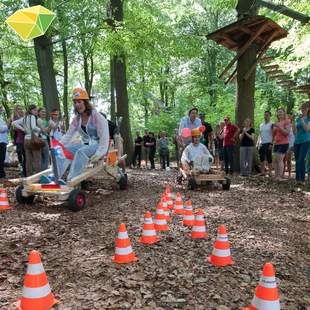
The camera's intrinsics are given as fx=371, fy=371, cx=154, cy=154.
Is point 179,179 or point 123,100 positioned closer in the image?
point 179,179

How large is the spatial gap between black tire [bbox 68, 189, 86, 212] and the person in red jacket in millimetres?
6806

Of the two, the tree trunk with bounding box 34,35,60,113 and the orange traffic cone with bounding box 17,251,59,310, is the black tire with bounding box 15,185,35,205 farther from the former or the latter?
the tree trunk with bounding box 34,35,60,113

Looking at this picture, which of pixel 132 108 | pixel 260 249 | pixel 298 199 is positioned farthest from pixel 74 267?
pixel 132 108

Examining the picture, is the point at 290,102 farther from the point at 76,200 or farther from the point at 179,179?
the point at 76,200

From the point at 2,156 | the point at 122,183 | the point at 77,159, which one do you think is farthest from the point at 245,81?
the point at 2,156

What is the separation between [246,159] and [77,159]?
6283 mm

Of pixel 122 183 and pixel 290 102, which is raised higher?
pixel 290 102

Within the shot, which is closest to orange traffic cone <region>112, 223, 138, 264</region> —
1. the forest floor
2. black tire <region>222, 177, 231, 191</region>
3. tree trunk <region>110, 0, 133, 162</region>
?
the forest floor

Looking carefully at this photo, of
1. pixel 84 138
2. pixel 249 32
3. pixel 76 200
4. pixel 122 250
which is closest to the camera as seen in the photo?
pixel 122 250

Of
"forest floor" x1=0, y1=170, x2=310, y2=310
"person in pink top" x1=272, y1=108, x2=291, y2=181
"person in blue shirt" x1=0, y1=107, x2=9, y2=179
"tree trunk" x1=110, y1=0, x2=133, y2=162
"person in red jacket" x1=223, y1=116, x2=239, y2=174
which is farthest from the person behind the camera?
"tree trunk" x1=110, y1=0, x2=133, y2=162

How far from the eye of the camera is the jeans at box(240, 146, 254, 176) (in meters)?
11.2

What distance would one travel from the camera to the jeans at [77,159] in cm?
666

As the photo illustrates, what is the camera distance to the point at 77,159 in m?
6.73

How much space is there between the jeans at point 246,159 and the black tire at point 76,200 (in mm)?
6420
